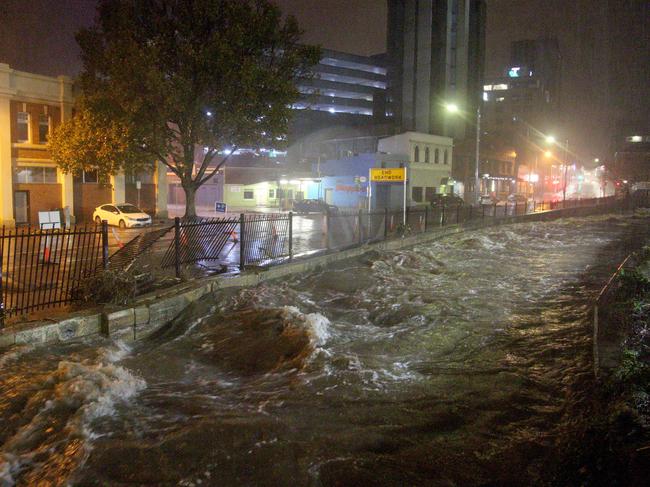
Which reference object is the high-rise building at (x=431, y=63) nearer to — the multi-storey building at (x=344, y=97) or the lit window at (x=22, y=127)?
the multi-storey building at (x=344, y=97)

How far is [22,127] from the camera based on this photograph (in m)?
30.8

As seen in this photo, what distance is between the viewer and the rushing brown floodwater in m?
5.01

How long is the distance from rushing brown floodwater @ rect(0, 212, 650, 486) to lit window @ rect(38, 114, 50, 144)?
25868mm

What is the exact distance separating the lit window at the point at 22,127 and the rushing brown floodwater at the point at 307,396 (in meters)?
26.0

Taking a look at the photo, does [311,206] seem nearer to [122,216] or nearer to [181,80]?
[122,216]

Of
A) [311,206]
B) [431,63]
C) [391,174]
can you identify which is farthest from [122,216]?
[431,63]

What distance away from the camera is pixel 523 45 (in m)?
198

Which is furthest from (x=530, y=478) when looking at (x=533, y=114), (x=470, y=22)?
(x=533, y=114)

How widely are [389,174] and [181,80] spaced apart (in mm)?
11415

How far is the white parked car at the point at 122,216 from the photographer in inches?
1198

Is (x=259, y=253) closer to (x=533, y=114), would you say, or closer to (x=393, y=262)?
(x=393, y=262)

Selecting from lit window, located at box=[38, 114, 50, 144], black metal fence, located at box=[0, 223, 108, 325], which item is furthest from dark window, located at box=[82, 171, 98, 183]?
black metal fence, located at box=[0, 223, 108, 325]

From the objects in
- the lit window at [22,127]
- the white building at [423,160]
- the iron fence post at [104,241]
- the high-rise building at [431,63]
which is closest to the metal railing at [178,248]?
the iron fence post at [104,241]

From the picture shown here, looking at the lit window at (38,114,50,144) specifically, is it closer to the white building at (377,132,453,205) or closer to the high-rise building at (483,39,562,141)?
the white building at (377,132,453,205)
